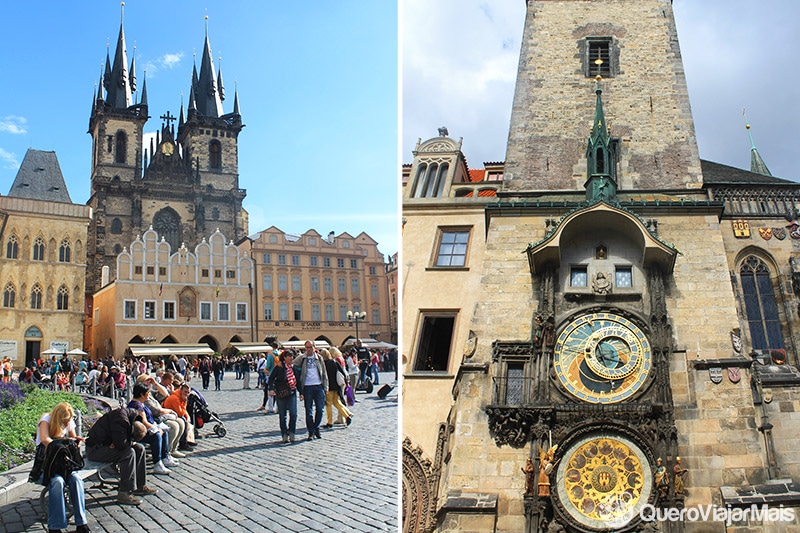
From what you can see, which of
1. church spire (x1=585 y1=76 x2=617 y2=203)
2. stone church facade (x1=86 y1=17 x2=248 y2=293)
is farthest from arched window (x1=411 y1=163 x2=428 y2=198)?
stone church facade (x1=86 y1=17 x2=248 y2=293)

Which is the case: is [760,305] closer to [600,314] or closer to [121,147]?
[600,314]

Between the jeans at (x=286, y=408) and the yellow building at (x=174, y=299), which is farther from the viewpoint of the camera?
the yellow building at (x=174, y=299)

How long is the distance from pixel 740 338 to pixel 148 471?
7.89m

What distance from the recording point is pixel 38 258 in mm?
15703

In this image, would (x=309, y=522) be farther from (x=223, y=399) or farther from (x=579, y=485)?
(x=223, y=399)

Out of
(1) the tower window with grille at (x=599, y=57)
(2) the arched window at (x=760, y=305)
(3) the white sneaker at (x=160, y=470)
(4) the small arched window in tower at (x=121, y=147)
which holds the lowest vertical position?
(3) the white sneaker at (x=160, y=470)

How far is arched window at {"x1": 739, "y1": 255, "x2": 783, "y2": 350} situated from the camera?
38.7 feet

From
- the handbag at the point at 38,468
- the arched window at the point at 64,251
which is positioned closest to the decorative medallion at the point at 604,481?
the handbag at the point at 38,468

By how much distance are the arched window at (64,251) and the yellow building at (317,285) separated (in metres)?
29.6

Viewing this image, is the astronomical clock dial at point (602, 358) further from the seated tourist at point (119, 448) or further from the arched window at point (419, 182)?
the seated tourist at point (119, 448)

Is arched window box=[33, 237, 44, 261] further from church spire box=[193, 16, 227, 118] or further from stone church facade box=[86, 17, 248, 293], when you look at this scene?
church spire box=[193, 16, 227, 118]

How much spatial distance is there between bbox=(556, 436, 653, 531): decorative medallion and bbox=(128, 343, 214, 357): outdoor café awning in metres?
31.2

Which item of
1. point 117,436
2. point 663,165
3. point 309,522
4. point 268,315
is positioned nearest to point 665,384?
point 663,165

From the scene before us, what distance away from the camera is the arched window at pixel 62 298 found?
54.9 ft
